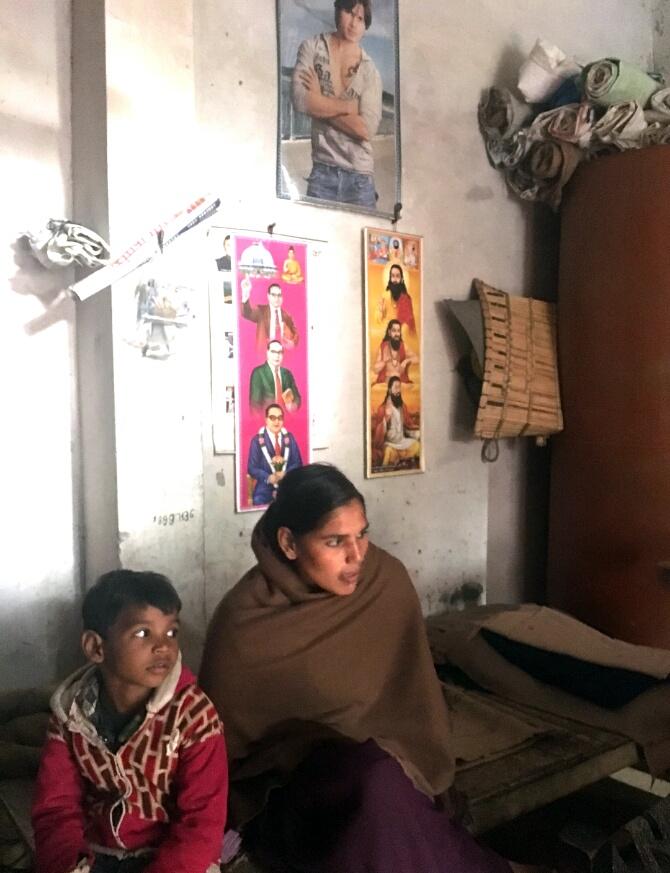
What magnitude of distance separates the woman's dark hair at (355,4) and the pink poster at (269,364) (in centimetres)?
72

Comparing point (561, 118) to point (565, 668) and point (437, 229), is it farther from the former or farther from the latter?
point (565, 668)

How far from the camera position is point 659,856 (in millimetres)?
1507

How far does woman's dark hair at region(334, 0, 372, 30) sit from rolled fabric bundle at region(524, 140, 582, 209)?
0.75 m

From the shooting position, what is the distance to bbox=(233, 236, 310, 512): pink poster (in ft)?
7.06

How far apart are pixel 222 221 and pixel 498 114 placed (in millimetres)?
1192

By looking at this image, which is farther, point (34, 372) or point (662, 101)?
point (662, 101)

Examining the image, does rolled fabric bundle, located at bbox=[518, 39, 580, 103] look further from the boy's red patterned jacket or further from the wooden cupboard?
the boy's red patterned jacket

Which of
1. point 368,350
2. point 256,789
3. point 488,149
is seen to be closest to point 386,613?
point 256,789

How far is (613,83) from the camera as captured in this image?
2512 millimetres

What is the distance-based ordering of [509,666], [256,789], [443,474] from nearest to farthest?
1. [256,789]
2. [509,666]
3. [443,474]

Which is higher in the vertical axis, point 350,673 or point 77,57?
point 77,57

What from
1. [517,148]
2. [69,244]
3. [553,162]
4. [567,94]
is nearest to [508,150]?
[517,148]

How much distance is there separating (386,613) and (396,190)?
142 centimetres

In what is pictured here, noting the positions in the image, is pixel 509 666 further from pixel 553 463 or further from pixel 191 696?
pixel 191 696
